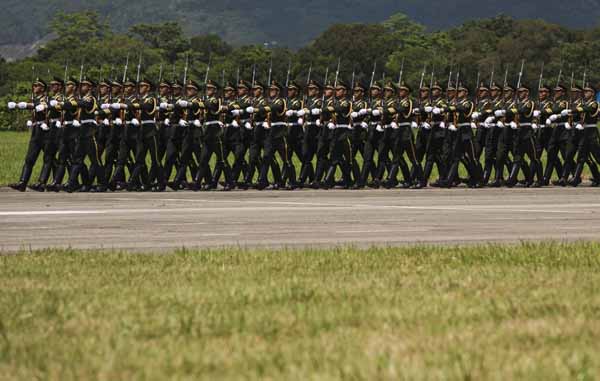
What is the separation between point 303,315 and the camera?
9.58m

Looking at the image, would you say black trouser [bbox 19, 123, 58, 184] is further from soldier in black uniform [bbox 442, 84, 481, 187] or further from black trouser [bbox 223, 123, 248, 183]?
soldier in black uniform [bbox 442, 84, 481, 187]

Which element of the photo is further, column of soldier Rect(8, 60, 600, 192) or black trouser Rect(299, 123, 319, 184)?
black trouser Rect(299, 123, 319, 184)

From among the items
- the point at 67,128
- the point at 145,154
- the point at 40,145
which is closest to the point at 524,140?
the point at 145,154

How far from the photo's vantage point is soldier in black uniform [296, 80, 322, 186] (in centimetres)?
2519

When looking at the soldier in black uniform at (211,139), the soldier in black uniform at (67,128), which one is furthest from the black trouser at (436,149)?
the soldier in black uniform at (67,128)

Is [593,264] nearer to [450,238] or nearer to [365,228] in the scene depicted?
[450,238]

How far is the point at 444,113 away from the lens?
25.7 m

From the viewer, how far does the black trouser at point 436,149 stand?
84.4 ft

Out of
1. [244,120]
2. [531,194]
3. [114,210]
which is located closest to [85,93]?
[244,120]

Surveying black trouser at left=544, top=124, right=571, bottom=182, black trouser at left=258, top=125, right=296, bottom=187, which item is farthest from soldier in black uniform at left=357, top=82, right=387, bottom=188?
black trouser at left=544, top=124, right=571, bottom=182

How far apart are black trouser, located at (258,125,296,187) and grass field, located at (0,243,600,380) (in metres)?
11.4

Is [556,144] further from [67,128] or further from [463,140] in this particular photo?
[67,128]

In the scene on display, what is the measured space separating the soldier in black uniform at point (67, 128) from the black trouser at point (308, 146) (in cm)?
384

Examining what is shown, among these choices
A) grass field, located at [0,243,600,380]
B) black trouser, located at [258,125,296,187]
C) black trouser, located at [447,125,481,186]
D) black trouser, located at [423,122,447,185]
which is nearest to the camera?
grass field, located at [0,243,600,380]
